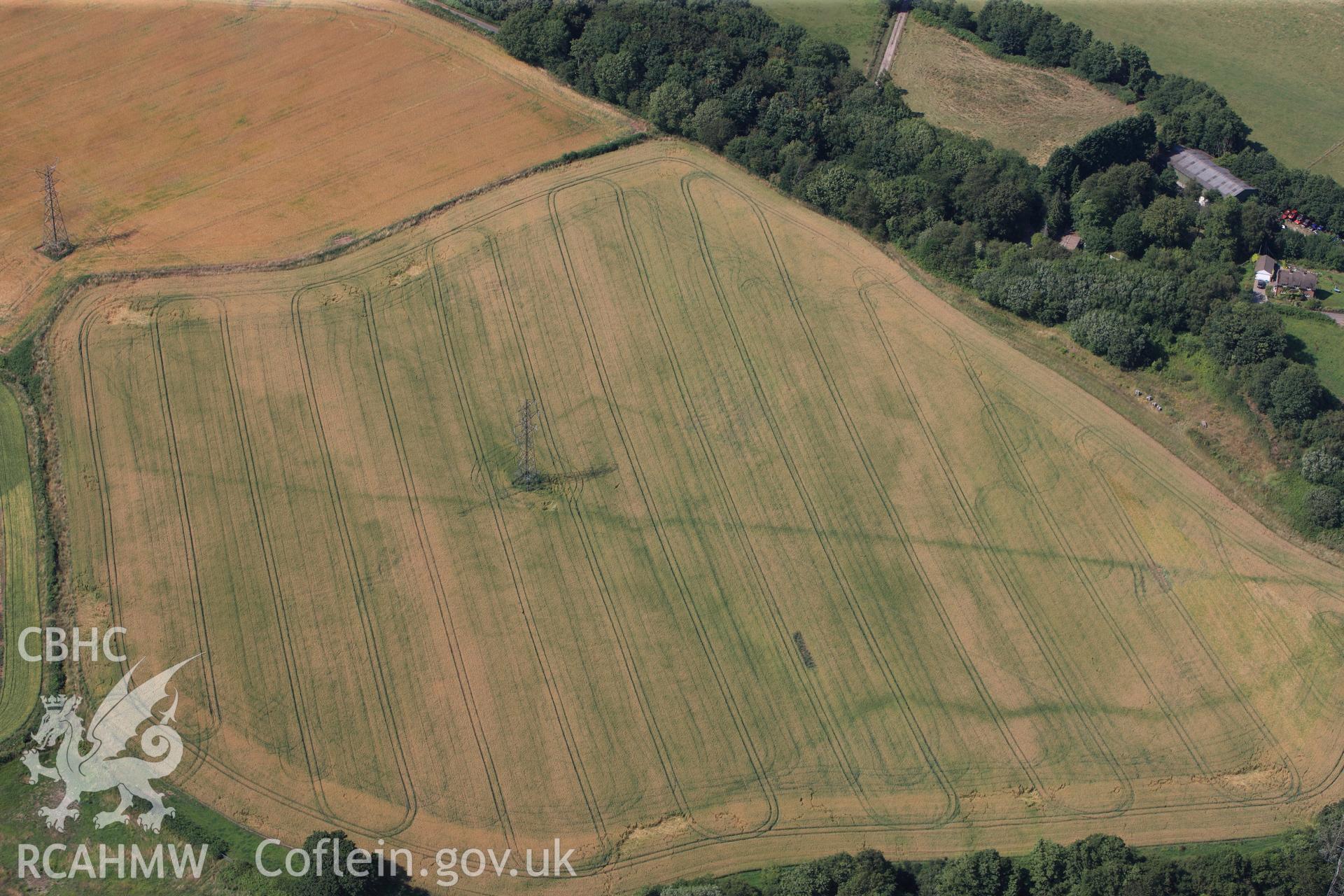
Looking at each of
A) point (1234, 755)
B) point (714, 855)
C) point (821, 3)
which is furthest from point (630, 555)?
point (821, 3)

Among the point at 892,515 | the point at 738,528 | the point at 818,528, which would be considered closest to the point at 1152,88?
the point at 892,515

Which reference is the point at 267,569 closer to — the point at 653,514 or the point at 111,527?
the point at 111,527

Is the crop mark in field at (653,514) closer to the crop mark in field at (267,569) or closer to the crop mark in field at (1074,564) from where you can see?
the crop mark in field at (267,569)

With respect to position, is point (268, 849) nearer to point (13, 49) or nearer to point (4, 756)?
point (4, 756)

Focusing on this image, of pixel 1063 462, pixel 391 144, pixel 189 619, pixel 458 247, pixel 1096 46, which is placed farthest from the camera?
pixel 1096 46

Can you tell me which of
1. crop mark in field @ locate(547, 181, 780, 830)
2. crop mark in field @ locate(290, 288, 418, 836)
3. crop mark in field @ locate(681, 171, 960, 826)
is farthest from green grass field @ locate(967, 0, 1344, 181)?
crop mark in field @ locate(290, 288, 418, 836)

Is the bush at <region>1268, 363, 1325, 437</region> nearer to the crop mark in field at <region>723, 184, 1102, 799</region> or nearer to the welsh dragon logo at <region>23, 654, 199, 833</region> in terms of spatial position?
the crop mark in field at <region>723, 184, 1102, 799</region>
